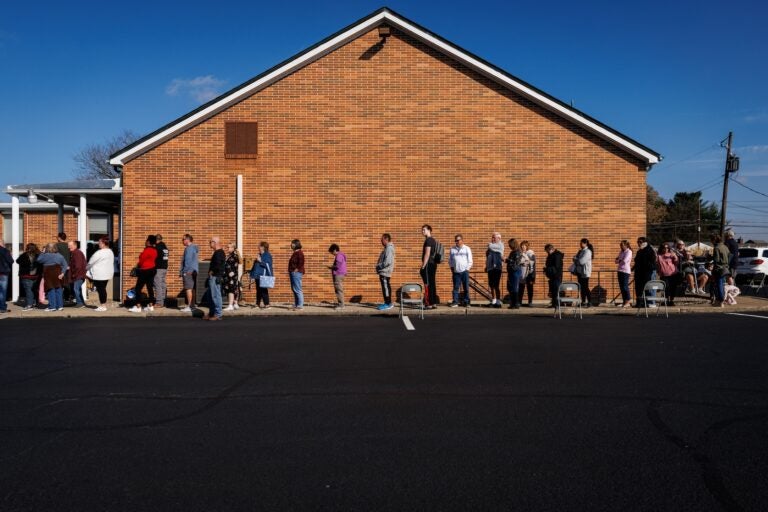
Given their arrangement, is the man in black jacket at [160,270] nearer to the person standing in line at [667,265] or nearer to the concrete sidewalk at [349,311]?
the concrete sidewalk at [349,311]

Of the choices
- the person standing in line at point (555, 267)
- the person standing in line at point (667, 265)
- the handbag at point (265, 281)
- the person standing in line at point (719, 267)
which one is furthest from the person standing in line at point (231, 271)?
the person standing in line at point (719, 267)

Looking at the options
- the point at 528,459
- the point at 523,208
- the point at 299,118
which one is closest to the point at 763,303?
the point at 523,208

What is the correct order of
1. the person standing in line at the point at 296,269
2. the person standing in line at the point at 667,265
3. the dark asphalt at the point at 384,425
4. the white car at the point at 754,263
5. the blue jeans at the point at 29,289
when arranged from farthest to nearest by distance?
the white car at the point at 754,263, the person standing in line at the point at 667,265, the blue jeans at the point at 29,289, the person standing in line at the point at 296,269, the dark asphalt at the point at 384,425

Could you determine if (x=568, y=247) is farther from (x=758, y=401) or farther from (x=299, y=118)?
(x=758, y=401)

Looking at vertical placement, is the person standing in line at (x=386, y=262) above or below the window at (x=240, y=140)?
below

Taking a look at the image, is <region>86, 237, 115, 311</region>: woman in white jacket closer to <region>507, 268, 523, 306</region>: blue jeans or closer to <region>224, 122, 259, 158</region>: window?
<region>224, 122, 259, 158</region>: window

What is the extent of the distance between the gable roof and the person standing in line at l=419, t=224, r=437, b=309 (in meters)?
4.81

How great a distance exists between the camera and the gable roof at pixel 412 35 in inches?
638

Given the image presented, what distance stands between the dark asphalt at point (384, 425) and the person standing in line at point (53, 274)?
16.5 feet

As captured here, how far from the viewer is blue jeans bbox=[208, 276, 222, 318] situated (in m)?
12.7

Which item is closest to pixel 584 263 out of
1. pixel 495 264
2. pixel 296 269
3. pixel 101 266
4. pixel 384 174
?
pixel 495 264

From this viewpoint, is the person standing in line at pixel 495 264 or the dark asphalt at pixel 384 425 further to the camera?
the person standing in line at pixel 495 264

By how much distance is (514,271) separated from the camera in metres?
15.1

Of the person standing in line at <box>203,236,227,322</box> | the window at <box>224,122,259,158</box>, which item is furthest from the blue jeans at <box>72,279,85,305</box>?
the window at <box>224,122,259,158</box>
